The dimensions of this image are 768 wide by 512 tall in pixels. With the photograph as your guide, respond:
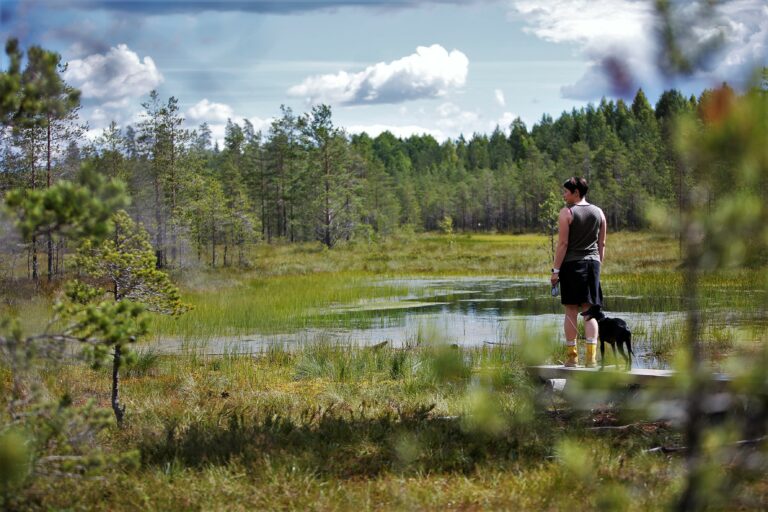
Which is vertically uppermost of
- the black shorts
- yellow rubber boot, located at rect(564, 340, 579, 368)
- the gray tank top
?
the gray tank top

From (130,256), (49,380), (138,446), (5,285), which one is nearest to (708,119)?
(138,446)

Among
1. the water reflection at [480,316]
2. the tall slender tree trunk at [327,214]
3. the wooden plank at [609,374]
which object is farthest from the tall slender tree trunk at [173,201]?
the wooden plank at [609,374]

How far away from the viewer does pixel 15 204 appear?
358cm

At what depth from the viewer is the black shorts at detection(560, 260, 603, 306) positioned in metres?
8.41

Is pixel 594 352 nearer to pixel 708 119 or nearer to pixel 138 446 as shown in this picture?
pixel 138 446

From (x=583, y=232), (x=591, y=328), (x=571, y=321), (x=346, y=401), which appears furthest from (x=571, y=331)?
(x=346, y=401)

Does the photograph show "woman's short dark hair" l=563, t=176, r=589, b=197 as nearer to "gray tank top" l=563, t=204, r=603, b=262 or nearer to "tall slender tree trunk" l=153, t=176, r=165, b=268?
"gray tank top" l=563, t=204, r=603, b=262

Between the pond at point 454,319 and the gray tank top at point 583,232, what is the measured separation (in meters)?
2.51

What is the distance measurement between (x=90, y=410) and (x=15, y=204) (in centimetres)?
116

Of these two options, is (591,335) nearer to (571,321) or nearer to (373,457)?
(571,321)

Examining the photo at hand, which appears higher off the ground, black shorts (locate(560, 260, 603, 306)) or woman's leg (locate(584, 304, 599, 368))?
black shorts (locate(560, 260, 603, 306))

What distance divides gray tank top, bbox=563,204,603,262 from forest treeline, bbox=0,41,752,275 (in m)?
1.20

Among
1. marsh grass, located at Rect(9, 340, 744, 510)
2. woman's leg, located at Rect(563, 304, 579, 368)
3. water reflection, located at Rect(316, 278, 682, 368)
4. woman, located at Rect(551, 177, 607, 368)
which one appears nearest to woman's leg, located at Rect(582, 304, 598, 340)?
woman, located at Rect(551, 177, 607, 368)

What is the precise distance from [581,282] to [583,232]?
0.55 m
